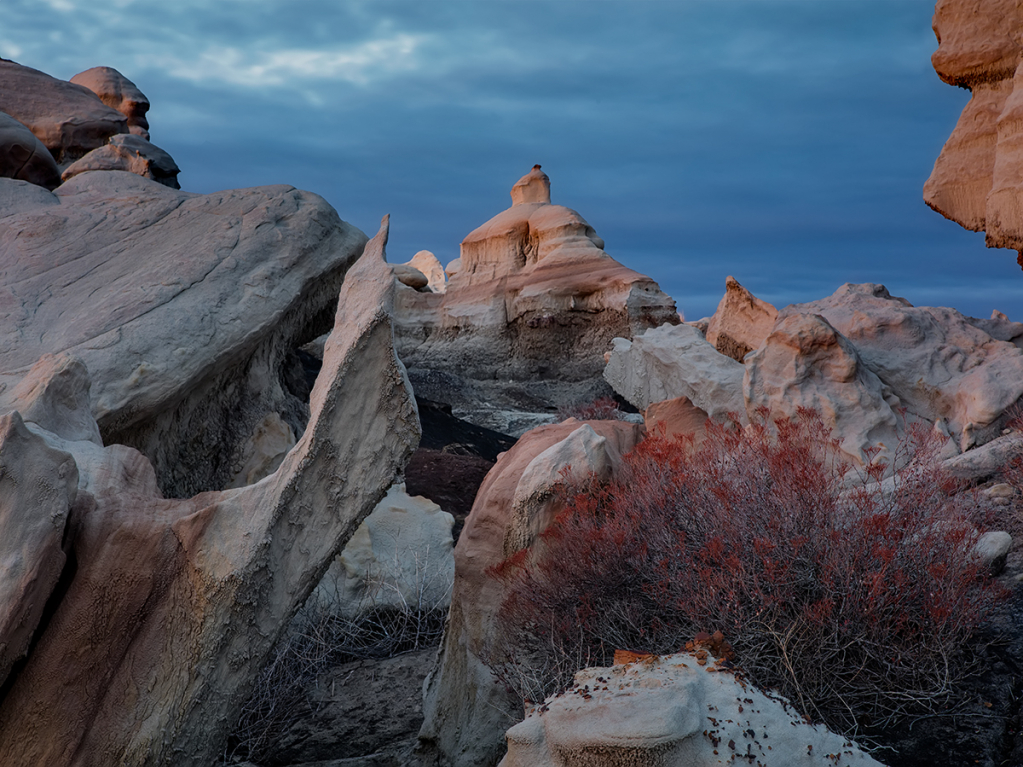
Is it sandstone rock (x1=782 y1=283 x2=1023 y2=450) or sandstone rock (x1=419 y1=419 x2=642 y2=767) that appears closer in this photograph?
sandstone rock (x1=419 y1=419 x2=642 y2=767)

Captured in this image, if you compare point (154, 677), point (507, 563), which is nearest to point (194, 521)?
point (154, 677)

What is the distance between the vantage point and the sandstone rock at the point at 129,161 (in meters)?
9.76

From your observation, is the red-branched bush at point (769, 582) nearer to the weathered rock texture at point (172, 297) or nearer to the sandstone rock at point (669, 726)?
the sandstone rock at point (669, 726)

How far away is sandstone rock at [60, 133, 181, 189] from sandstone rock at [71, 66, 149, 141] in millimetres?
8360

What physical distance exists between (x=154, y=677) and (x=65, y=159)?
16.3 meters

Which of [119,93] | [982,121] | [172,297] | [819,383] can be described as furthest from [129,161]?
[119,93]

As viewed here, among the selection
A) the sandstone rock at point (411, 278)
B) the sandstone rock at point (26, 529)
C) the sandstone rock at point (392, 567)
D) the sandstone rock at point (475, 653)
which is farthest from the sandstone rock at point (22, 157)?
the sandstone rock at point (411, 278)

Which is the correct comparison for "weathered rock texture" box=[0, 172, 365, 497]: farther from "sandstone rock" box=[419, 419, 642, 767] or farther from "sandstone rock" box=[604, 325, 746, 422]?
"sandstone rock" box=[604, 325, 746, 422]

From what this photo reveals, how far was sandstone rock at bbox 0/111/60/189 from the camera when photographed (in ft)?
26.0

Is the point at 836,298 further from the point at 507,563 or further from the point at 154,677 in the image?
the point at 154,677

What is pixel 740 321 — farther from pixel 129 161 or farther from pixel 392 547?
pixel 129 161

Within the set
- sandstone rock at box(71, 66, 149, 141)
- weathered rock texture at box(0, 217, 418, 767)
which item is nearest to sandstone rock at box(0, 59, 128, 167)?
sandstone rock at box(71, 66, 149, 141)

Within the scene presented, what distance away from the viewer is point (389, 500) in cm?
692

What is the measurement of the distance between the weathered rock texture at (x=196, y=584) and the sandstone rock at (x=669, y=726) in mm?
1324
